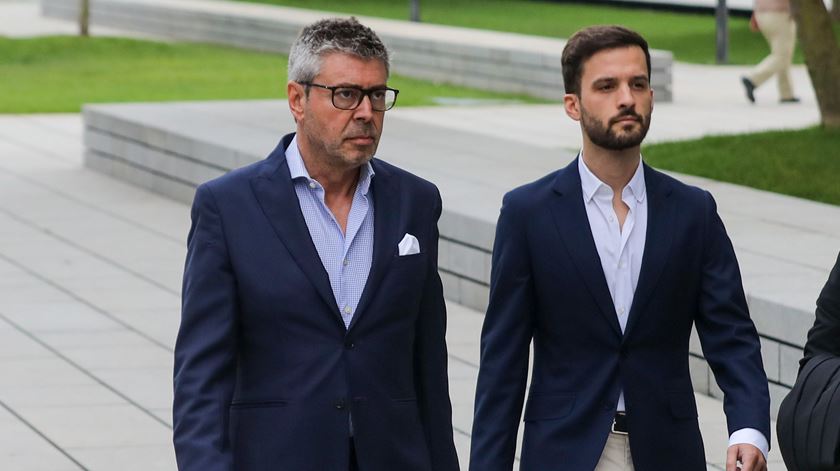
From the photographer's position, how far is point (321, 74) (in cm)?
401

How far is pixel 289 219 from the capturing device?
4.05 metres

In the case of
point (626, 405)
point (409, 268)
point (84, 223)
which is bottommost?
point (84, 223)

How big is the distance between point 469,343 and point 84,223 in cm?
489

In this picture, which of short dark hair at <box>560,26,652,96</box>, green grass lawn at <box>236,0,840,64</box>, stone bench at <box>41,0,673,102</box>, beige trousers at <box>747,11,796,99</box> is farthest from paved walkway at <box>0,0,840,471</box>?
green grass lawn at <box>236,0,840,64</box>

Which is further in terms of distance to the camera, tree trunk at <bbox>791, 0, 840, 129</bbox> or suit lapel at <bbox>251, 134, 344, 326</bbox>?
tree trunk at <bbox>791, 0, 840, 129</bbox>

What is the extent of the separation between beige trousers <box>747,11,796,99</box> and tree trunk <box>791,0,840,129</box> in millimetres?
5464

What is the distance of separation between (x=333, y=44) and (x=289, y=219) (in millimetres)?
408

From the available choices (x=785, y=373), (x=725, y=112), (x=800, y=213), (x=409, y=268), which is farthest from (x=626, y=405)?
(x=725, y=112)

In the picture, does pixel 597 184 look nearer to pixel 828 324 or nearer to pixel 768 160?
pixel 828 324

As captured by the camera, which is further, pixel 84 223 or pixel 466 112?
pixel 466 112

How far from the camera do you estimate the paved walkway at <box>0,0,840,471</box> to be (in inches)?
293

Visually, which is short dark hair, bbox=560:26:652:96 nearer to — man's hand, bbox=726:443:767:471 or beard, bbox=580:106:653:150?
beard, bbox=580:106:653:150

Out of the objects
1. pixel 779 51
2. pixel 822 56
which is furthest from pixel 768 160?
pixel 779 51

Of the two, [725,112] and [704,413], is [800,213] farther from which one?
[725,112]
